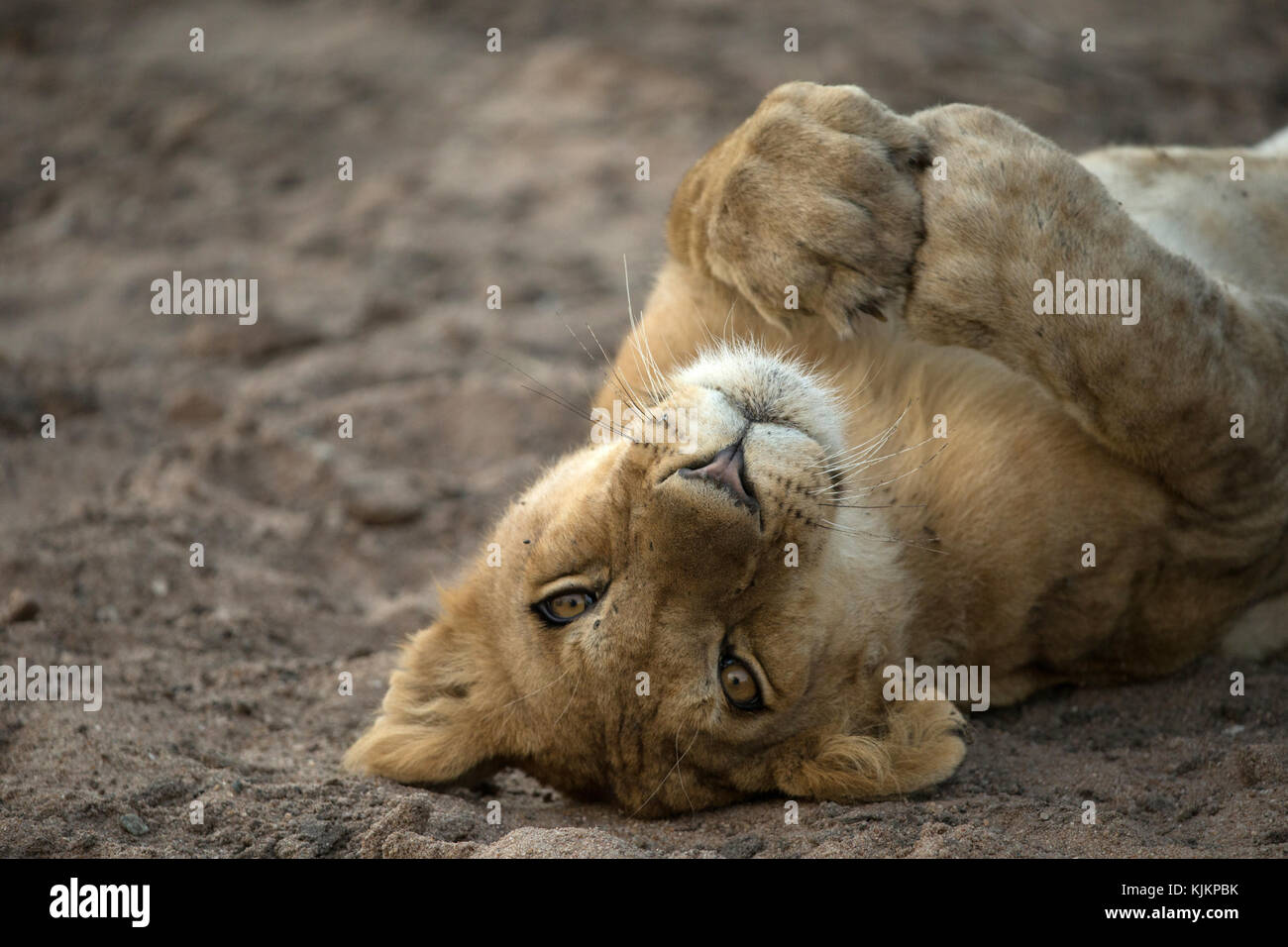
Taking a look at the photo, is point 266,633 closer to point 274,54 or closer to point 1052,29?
point 274,54

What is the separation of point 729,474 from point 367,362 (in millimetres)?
3533

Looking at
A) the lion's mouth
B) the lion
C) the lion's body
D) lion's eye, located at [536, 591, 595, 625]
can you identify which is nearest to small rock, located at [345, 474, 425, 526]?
the lion

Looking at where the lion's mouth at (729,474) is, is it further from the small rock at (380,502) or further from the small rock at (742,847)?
the small rock at (380,502)

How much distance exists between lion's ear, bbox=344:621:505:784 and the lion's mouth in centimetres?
96

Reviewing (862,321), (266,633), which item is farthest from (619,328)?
Answer: (862,321)

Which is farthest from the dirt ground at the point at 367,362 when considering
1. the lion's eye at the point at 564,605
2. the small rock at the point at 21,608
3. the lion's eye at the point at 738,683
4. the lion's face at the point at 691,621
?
the lion's eye at the point at 564,605

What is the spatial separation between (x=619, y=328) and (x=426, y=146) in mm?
2484

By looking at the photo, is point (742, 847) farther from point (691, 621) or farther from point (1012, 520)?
point (1012, 520)

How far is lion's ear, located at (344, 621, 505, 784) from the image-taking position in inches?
135

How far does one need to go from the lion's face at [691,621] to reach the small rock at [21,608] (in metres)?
1.49

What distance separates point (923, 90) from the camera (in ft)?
25.3

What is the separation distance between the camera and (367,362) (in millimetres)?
6074

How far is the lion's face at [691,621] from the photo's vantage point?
296 centimetres

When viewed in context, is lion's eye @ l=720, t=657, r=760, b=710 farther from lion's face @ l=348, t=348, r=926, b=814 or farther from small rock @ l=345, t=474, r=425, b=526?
small rock @ l=345, t=474, r=425, b=526
